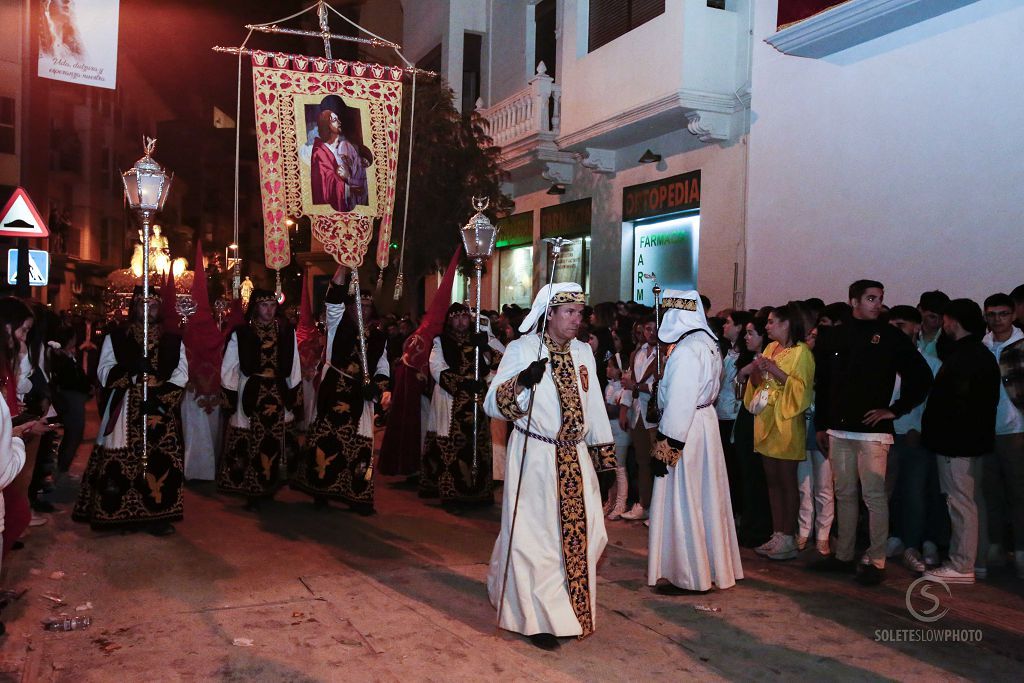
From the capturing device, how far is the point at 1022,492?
6801 millimetres

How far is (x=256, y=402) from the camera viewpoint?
29.7 feet

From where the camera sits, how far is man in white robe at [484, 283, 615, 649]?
5.29 metres

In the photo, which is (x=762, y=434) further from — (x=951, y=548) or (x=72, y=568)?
(x=72, y=568)

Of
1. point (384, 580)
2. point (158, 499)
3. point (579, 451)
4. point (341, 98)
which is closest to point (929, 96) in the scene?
point (341, 98)

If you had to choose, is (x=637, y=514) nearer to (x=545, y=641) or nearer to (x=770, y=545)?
(x=770, y=545)

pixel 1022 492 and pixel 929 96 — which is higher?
pixel 929 96

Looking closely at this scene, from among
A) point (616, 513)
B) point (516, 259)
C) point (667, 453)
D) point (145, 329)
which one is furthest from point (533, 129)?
point (667, 453)

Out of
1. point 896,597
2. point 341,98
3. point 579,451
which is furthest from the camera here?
point 341,98

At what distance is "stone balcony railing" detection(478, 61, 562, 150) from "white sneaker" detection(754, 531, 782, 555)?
34.8 ft

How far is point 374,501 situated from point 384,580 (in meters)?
3.11

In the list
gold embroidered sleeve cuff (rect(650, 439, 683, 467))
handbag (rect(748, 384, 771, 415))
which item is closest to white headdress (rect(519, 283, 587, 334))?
gold embroidered sleeve cuff (rect(650, 439, 683, 467))

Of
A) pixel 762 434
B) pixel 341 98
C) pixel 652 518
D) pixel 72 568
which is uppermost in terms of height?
pixel 341 98

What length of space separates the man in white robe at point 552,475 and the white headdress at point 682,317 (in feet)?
3.16

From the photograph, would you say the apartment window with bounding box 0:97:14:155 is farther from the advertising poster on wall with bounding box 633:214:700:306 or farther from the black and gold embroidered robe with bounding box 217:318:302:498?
the black and gold embroidered robe with bounding box 217:318:302:498
